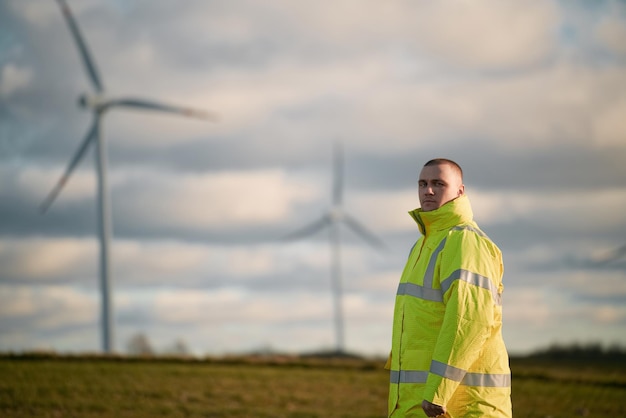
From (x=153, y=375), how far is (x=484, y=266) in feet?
53.6

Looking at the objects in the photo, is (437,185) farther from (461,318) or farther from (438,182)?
(461,318)

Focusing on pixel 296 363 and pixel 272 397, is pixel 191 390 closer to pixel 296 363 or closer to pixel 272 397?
pixel 272 397

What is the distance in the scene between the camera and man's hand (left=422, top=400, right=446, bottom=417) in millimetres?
6934

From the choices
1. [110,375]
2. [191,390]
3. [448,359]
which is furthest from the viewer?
[110,375]

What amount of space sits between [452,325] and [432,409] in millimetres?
670

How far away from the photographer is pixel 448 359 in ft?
22.9

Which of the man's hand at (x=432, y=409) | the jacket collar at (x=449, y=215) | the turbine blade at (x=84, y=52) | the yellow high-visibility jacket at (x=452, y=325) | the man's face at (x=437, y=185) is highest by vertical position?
the turbine blade at (x=84, y=52)

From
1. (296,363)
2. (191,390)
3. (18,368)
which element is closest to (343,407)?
(191,390)

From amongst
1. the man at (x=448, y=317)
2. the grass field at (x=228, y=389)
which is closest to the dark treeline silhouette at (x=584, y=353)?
the grass field at (x=228, y=389)

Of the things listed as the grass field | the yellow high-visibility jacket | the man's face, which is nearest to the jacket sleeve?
the yellow high-visibility jacket

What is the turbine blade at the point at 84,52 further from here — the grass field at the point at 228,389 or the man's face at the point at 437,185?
the man's face at the point at 437,185

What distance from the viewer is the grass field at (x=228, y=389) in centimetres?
1817

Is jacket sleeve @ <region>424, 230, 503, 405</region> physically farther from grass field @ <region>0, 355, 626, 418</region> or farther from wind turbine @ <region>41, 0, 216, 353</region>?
→ wind turbine @ <region>41, 0, 216, 353</region>

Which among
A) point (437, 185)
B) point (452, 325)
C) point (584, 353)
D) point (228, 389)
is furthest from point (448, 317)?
point (584, 353)
